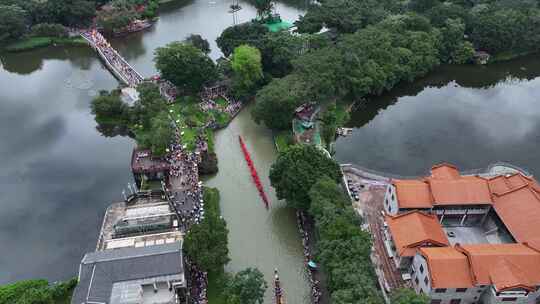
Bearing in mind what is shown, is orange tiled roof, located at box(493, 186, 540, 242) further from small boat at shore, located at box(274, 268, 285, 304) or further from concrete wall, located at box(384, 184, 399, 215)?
small boat at shore, located at box(274, 268, 285, 304)

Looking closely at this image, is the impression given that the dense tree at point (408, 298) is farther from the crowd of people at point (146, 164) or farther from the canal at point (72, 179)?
the crowd of people at point (146, 164)

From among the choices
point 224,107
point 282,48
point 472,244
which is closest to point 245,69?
point 224,107

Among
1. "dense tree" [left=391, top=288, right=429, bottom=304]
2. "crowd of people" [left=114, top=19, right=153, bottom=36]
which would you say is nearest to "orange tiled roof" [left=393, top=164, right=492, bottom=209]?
"dense tree" [left=391, top=288, right=429, bottom=304]

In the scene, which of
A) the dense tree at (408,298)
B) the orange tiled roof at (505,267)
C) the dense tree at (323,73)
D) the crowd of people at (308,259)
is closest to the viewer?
the dense tree at (408,298)

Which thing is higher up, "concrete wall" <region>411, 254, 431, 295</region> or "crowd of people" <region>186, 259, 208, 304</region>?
"crowd of people" <region>186, 259, 208, 304</region>

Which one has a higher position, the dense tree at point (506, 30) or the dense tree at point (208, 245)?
the dense tree at point (506, 30)

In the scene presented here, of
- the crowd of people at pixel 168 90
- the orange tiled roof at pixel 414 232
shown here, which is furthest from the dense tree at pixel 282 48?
the orange tiled roof at pixel 414 232
